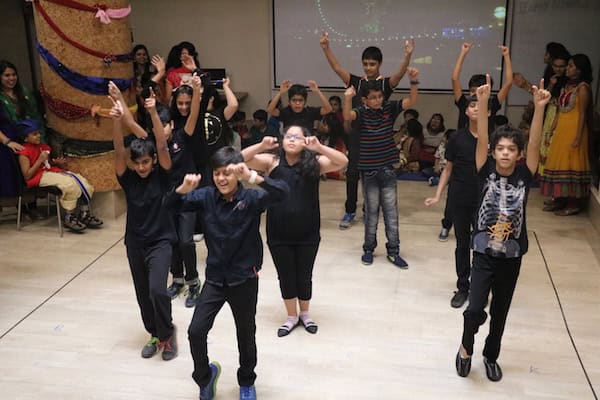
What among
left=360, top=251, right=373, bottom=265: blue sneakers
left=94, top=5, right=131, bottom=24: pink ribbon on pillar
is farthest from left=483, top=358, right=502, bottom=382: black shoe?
left=94, top=5, right=131, bottom=24: pink ribbon on pillar

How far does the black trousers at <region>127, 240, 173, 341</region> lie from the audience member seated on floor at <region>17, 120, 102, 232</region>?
Result: 2422 millimetres

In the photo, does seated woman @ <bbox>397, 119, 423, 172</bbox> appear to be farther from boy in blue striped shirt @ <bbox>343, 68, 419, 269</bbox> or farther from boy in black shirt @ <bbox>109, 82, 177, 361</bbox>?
boy in black shirt @ <bbox>109, 82, 177, 361</bbox>

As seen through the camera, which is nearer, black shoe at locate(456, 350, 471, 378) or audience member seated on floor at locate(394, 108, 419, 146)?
black shoe at locate(456, 350, 471, 378)

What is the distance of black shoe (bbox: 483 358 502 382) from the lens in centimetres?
351

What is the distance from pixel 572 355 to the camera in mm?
3766

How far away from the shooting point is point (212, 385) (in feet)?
A: 10.9

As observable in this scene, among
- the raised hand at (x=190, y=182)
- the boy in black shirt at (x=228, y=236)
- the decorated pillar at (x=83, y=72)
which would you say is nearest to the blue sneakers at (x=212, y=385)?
the boy in black shirt at (x=228, y=236)

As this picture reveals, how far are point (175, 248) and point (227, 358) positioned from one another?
0.98 meters

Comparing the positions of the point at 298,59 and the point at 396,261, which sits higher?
the point at 298,59

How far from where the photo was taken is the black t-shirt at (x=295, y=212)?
11.7 feet

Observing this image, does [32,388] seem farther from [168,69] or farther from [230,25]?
[230,25]

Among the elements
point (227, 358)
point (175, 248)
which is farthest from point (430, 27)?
point (227, 358)

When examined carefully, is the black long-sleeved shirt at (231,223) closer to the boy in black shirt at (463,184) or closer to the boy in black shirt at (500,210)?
the boy in black shirt at (500,210)

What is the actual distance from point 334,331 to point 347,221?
2058mm
